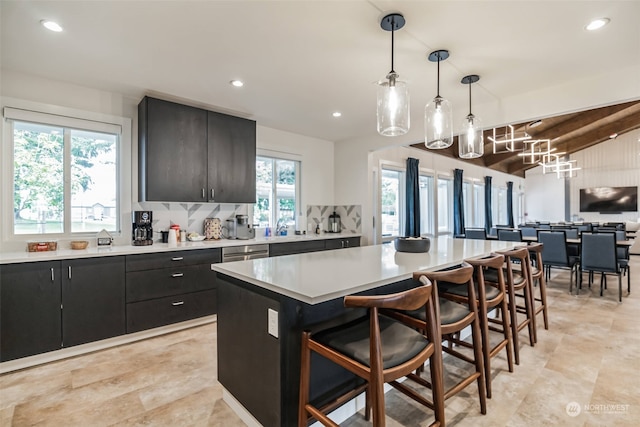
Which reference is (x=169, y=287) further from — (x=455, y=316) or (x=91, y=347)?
(x=455, y=316)

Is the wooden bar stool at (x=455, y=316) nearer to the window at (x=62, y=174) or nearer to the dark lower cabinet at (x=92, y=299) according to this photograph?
the dark lower cabinet at (x=92, y=299)

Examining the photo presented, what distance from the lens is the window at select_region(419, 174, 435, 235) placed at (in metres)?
7.07

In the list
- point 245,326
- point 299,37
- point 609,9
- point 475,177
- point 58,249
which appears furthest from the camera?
point 475,177

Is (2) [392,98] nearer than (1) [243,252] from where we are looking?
Yes

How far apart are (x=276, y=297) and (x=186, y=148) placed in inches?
103

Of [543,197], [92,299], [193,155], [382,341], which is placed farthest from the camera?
[543,197]

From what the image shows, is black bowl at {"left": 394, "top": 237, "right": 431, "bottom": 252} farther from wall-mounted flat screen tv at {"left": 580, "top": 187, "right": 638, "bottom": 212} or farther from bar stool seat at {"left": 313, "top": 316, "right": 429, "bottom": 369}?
wall-mounted flat screen tv at {"left": 580, "top": 187, "right": 638, "bottom": 212}

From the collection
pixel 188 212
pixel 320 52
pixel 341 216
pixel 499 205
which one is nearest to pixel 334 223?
pixel 341 216

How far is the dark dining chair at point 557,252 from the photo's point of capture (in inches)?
Result: 182

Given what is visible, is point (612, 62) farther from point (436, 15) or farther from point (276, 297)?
point (276, 297)

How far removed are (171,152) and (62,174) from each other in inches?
41.3

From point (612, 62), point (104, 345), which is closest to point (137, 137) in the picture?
point (104, 345)

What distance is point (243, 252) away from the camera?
361cm

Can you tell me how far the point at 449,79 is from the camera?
3008 millimetres
